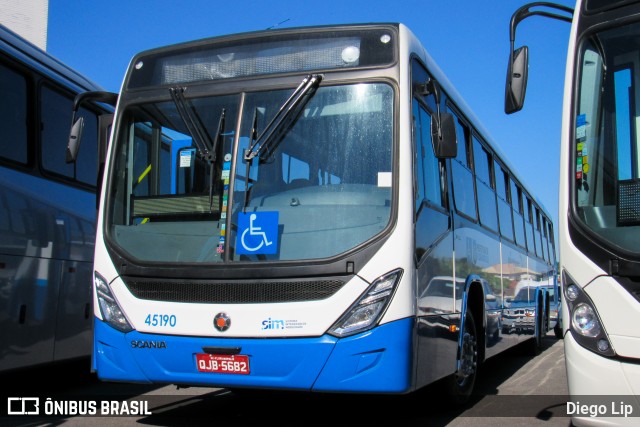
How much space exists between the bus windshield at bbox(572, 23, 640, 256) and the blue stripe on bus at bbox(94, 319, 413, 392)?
148 centimetres

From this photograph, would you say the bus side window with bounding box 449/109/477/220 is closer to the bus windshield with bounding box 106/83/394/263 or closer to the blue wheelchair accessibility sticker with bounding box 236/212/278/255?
the bus windshield with bounding box 106/83/394/263

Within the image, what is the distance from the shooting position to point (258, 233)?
5242 millimetres

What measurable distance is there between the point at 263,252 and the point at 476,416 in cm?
285

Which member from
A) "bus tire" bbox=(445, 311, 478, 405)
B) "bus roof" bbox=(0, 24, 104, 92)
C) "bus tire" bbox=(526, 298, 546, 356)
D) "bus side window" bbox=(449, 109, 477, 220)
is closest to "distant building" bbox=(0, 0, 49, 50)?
"bus roof" bbox=(0, 24, 104, 92)

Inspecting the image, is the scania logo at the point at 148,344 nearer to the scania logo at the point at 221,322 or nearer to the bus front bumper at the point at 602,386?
the scania logo at the point at 221,322

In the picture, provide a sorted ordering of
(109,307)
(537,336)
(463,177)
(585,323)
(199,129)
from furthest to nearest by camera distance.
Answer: (537,336), (463,177), (199,129), (109,307), (585,323)

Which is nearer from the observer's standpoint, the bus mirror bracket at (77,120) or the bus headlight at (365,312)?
the bus headlight at (365,312)

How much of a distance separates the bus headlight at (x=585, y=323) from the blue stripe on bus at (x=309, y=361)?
114 centimetres

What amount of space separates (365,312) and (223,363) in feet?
3.62

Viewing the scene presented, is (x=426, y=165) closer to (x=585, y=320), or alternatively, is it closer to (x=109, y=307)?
(x=585, y=320)

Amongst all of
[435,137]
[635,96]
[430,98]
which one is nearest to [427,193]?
[435,137]

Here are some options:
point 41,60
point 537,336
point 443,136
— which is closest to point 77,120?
point 41,60

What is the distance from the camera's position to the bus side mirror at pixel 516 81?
5059 mm

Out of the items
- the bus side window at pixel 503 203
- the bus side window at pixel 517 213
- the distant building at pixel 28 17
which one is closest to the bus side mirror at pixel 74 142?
the bus side window at pixel 503 203
